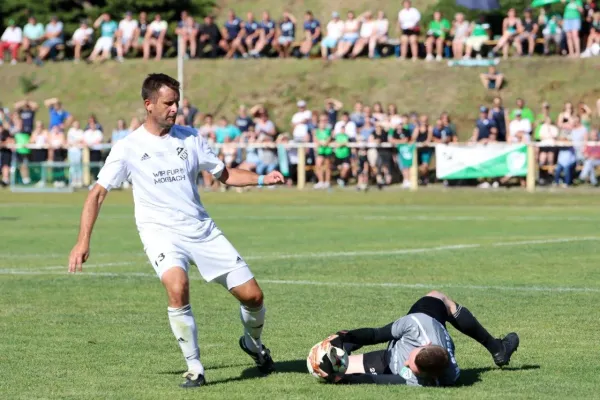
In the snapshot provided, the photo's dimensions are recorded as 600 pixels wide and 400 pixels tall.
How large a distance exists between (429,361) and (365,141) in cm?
2494

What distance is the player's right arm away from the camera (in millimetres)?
8867

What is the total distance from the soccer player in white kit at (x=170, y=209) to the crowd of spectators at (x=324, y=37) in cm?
2907

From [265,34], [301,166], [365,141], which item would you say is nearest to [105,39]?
[265,34]

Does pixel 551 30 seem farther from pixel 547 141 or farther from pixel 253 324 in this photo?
pixel 253 324

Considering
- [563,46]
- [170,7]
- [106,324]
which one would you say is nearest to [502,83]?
[563,46]

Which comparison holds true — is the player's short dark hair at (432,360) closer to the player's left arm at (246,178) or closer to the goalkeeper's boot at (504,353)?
the goalkeeper's boot at (504,353)

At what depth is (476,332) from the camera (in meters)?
9.22

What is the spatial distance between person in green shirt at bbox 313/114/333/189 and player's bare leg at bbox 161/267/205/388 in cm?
2427

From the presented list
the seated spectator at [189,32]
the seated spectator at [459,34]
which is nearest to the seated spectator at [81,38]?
the seated spectator at [189,32]

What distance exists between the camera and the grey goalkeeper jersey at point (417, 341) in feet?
28.0

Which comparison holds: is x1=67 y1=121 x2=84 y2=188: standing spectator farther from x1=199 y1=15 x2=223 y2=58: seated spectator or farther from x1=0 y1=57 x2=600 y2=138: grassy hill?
x1=199 y1=15 x2=223 y2=58: seated spectator

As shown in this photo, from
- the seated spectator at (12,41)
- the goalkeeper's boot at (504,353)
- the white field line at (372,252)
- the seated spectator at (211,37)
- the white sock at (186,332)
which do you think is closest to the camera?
the white sock at (186,332)

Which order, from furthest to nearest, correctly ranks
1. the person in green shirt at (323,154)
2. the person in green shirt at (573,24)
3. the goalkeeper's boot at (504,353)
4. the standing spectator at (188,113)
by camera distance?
1. the person in green shirt at (573,24)
2. the standing spectator at (188,113)
3. the person in green shirt at (323,154)
4. the goalkeeper's boot at (504,353)

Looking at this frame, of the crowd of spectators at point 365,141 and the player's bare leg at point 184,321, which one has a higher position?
the crowd of spectators at point 365,141
